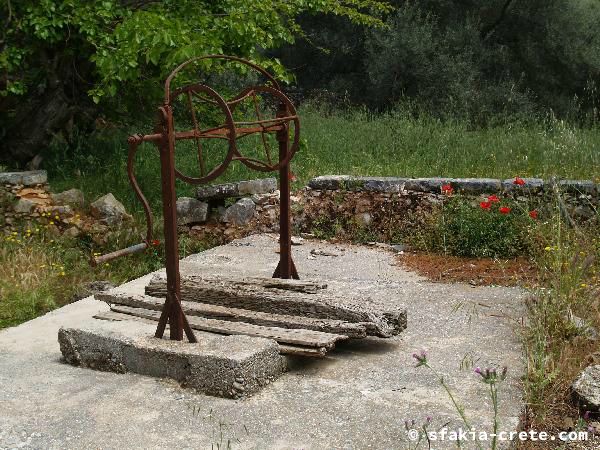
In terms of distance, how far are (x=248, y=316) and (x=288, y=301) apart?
0.26 metres

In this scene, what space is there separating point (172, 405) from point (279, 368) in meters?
0.63

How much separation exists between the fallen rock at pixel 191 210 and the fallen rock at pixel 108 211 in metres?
0.55

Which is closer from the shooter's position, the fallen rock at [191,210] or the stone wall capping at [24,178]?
the stone wall capping at [24,178]

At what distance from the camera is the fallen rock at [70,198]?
793cm

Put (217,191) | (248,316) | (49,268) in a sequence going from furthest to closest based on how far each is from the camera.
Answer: (217,191)
(49,268)
(248,316)

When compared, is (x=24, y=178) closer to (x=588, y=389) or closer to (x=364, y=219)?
(x=364, y=219)

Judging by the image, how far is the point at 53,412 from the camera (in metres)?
3.61

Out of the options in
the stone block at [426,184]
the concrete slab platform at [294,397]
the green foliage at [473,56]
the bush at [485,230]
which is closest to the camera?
the concrete slab platform at [294,397]

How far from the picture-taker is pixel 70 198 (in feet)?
26.2

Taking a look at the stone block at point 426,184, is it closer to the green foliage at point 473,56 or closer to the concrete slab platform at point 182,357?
the concrete slab platform at point 182,357

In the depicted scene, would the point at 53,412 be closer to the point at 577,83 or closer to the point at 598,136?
the point at 598,136

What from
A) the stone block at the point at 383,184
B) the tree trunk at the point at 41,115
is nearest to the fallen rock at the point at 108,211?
the tree trunk at the point at 41,115

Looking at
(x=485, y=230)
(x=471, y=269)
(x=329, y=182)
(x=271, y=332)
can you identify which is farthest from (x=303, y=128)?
(x=271, y=332)

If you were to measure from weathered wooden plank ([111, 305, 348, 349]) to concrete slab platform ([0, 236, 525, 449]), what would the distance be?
17 cm
